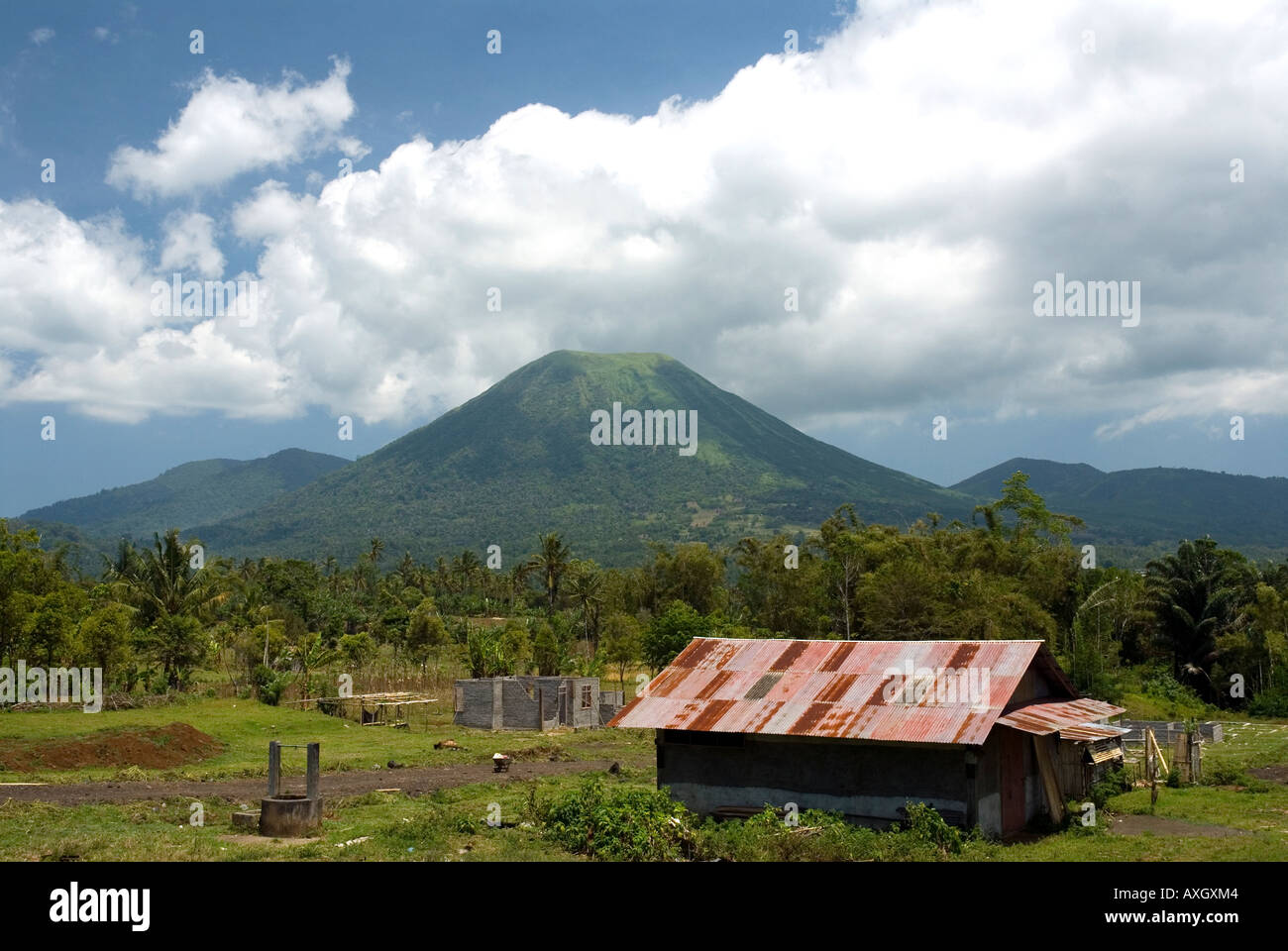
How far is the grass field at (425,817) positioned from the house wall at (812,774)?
1.13 metres

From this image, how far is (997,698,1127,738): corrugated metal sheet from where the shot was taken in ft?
55.1

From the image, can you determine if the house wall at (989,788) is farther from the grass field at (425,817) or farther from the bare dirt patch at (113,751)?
the bare dirt patch at (113,751)

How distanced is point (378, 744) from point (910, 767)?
70.3 ft

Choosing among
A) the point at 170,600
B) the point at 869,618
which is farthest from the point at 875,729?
the point at 170,600

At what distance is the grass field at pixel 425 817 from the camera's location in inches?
595

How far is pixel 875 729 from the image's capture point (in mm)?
16484

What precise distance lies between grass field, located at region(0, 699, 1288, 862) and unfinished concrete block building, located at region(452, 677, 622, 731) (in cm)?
536

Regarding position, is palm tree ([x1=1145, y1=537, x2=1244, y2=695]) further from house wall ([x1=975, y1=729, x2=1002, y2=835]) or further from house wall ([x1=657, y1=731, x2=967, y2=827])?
house wall ([x1=657, y1=731, x2=967, y2=827])

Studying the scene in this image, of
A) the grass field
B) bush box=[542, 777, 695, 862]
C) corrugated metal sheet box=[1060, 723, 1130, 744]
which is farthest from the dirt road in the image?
corrugated metal sheet box=[1060, 723, 1130, 744]

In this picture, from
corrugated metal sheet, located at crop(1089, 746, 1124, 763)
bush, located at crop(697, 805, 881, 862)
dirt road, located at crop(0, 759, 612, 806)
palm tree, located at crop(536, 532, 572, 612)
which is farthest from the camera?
palm tree, located at crop(536, 532, 572, 612)

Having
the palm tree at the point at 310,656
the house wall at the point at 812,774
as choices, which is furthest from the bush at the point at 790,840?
the palm tree at the point at 310,656

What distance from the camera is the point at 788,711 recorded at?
17.8 m

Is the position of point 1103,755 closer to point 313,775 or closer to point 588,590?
point 313,775
